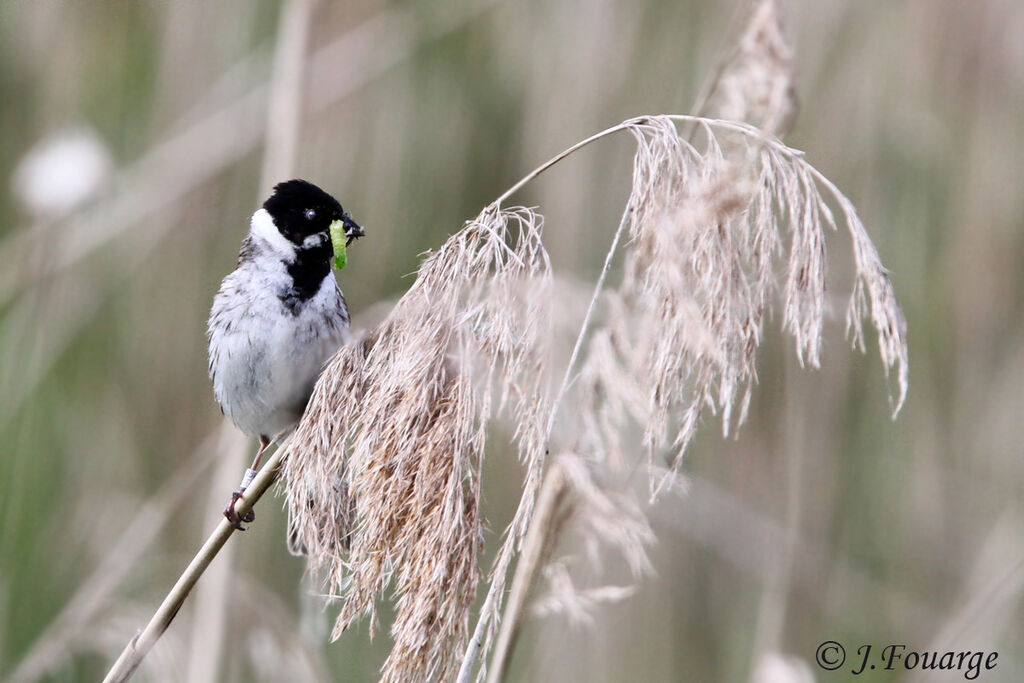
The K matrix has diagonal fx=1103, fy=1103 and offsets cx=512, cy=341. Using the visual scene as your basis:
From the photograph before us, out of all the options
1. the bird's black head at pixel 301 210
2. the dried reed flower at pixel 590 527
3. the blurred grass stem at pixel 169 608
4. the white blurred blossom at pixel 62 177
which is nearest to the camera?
the dried reed flower at pixel 590 527

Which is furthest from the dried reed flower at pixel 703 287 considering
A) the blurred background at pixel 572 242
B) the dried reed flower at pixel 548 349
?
the blurred background at pixel 572 242

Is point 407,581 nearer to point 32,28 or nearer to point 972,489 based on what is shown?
point 972,489

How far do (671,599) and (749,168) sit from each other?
220cm

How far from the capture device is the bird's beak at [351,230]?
2.46 meters

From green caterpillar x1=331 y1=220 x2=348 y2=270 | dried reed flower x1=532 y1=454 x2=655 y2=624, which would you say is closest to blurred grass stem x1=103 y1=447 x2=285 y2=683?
dried reed flower x1=532 y1=454 x2=655 y2=624

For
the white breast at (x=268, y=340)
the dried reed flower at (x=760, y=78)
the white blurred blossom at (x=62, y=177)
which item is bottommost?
the white breast at (x=268, y=340)

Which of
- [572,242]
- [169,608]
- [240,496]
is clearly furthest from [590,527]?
[572,242]

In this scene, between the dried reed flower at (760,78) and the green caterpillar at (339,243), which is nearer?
the dried reed flower at (760,78)

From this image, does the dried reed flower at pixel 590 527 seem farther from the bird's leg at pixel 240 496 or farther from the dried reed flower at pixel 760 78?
the dried reed flower at pixel 760 78

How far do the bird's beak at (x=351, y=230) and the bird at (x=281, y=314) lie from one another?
0.11 meters

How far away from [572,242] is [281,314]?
89 centimetres

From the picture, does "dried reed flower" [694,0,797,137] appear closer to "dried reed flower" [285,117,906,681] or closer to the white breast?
"dried reed flower" [285,117,906,681]

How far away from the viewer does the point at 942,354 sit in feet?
11.4

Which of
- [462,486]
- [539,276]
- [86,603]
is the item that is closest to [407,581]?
[462,486]
